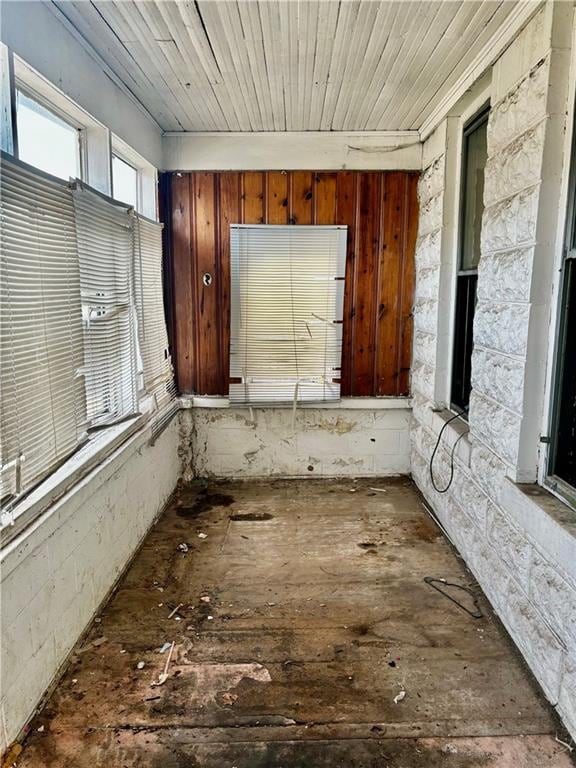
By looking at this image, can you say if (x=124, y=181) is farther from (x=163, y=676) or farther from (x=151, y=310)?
(x=163, y=676)

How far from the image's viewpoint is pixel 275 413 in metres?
4.46

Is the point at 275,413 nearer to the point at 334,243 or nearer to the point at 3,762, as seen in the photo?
the point at 334,243

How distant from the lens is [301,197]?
4180 mm

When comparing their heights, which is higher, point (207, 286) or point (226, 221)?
point (226, 221)

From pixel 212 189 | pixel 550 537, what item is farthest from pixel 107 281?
pixel 550 537

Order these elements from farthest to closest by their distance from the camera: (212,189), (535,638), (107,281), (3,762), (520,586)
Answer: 1. (212,189)
2. (107,281)
3. (520,586)
4. (535,638)
5. (3,762)

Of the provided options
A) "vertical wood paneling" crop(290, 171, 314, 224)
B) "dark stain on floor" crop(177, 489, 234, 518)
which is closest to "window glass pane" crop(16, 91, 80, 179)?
"vertical wood paneling" crop(290, 171, 314, 224)

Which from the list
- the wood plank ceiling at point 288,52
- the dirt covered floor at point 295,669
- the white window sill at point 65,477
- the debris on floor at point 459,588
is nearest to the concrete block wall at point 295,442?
the dirt covered floor at point 295,669

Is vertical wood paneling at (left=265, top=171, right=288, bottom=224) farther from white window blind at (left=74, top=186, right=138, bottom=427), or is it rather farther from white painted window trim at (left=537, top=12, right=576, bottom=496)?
white painted window trim at (left=537, top=12, right=576, bottom=496)

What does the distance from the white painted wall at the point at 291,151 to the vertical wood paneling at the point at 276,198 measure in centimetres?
7

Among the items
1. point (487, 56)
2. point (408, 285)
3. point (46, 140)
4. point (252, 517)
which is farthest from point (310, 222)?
point (252, 517)

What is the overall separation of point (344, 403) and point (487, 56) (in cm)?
264

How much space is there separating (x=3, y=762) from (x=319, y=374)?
10.5ft

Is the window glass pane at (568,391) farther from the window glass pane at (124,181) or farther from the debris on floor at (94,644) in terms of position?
the window glass pane at (124,181)
